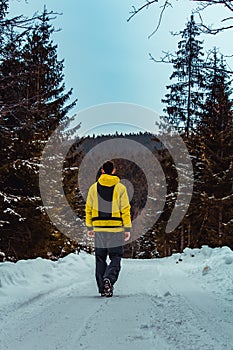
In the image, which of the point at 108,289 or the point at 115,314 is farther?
the point at 108,289

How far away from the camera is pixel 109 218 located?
6.44 m

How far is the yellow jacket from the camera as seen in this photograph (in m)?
6.43

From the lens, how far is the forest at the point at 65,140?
31.9 ft

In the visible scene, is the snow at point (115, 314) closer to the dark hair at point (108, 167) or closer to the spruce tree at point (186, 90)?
the dark hair at point (108, 167)

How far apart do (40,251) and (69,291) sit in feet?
33.2

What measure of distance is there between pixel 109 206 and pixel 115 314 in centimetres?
232

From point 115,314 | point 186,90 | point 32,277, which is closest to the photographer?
point 115,314

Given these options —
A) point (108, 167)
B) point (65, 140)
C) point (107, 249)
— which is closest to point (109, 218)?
point (107, 249)

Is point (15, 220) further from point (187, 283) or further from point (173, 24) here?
point (173, 24)

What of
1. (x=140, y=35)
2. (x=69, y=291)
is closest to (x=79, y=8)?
(x=140, y=35)

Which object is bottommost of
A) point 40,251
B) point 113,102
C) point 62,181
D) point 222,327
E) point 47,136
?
point 40,251

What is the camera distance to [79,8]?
22.9 ft

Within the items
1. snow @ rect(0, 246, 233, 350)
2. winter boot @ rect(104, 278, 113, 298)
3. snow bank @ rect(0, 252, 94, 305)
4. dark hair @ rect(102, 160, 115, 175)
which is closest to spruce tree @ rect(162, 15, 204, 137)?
snow bank @ rect(0, 252, 94, 305)

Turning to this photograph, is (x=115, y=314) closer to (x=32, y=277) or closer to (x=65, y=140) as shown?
(x=32, y=277)
